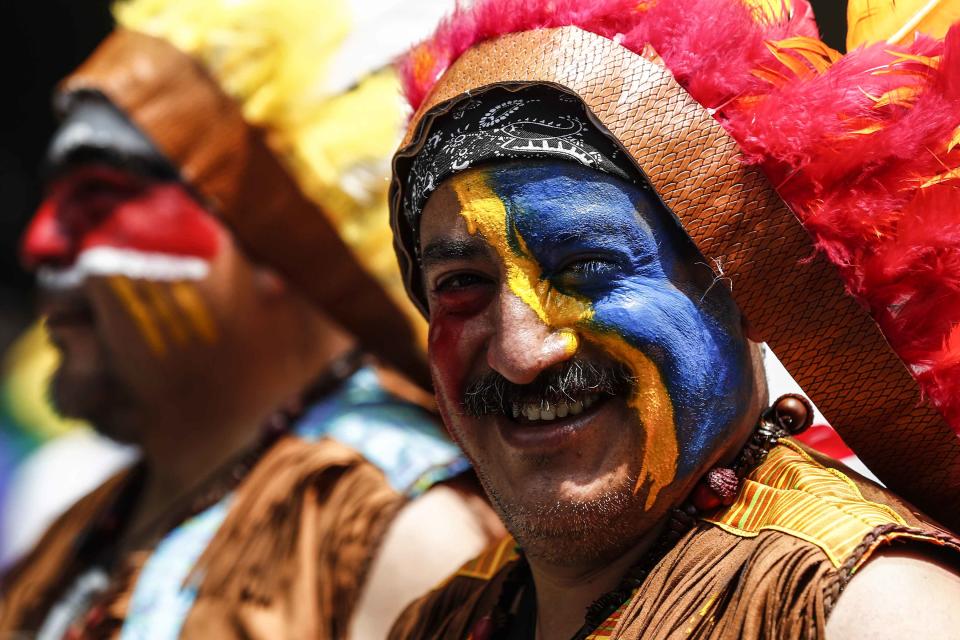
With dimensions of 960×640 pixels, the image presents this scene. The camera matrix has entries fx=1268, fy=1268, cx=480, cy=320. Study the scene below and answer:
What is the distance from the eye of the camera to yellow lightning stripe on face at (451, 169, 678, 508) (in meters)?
1.69

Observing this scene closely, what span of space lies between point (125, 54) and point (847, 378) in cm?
235

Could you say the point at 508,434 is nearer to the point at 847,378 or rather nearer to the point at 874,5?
the point at 847,378

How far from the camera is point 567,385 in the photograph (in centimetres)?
169

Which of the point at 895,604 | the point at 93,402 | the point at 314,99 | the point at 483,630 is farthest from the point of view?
the point at 93,402

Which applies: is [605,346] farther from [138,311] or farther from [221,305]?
[138,311]

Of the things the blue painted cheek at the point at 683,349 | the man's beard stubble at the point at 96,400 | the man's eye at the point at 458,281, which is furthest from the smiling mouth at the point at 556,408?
the man's beard stubble at the point at 96,400

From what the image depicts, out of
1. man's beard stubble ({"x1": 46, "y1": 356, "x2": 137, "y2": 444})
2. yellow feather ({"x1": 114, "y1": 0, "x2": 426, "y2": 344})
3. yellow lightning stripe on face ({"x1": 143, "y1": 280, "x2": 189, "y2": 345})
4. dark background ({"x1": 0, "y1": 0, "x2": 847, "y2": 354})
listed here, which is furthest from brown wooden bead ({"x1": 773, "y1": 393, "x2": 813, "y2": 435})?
dark background ({"x1": 0, "y1": 0, "x2": 847, "y2": 354})

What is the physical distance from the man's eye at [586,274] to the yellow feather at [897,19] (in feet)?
1.60

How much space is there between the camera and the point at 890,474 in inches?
69.2

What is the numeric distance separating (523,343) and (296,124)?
5.60 ft

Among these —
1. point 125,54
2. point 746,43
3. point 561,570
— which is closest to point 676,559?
point 561,570

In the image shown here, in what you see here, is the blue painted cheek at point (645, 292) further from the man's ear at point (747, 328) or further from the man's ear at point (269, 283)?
the man's ear at point (269, 283)

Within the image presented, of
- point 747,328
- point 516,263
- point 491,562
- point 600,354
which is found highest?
point 516,263

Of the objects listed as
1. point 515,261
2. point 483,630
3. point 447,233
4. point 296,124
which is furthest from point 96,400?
point 515,261
